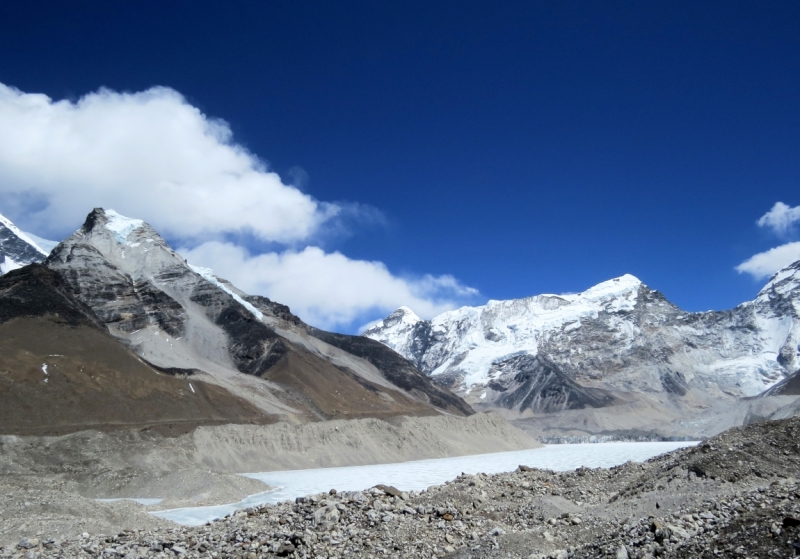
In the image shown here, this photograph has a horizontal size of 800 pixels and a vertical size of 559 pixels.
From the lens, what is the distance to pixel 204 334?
139m

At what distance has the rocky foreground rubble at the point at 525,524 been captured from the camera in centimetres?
1216

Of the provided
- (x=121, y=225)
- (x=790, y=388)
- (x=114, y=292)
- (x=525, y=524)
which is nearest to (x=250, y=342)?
(x=114, y=292)

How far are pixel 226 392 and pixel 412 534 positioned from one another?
85895mm

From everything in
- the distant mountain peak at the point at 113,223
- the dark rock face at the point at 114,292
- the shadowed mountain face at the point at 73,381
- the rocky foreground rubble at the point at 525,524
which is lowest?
the rocky foreground rubble at the point at 525,524

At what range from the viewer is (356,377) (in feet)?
500

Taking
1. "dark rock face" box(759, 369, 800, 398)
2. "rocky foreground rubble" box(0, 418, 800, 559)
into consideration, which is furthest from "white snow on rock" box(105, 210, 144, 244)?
"dark rock face" box(759, 369, 800, 398)

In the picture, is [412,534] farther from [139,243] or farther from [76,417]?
[139,243]

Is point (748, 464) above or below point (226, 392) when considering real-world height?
below

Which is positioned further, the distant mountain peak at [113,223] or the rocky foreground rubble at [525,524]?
the distant mountain peak at [113,223]

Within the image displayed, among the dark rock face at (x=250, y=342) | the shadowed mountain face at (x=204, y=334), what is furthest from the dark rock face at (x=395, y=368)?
the dark rock face at (x=250, y=342)

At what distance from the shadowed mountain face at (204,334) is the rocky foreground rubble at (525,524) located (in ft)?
261

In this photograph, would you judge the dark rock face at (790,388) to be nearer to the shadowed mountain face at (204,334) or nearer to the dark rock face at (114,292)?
the shadowed mountain face at (204,334)

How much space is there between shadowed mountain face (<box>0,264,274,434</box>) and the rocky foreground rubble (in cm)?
5419

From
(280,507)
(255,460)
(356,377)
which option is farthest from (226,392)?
(280,507)
